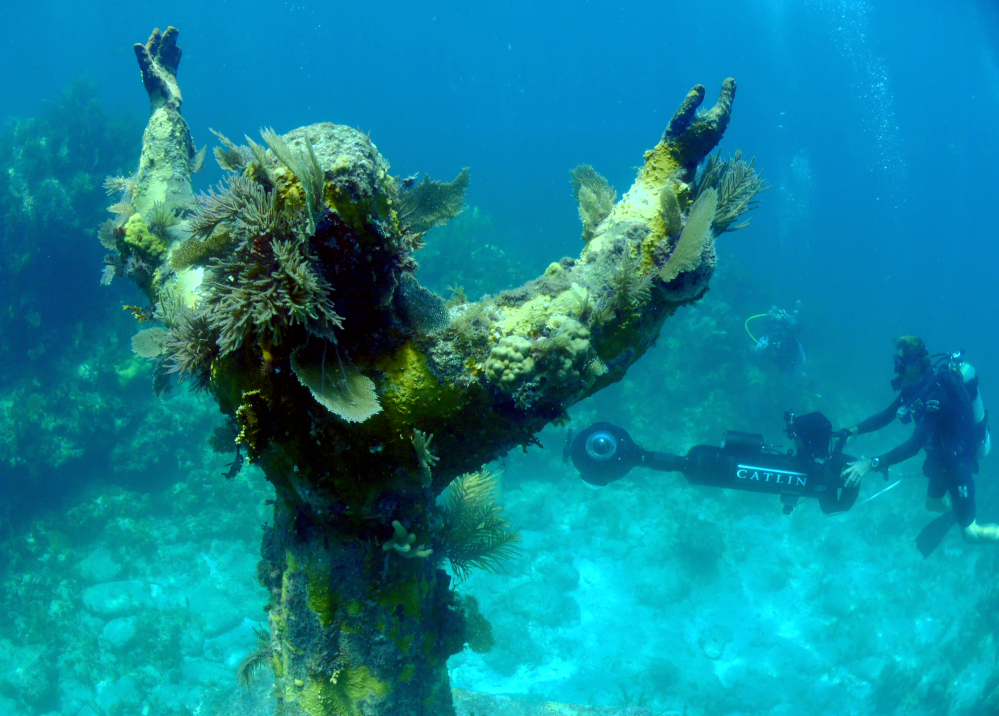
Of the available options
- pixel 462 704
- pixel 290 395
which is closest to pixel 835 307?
pixel 462 704

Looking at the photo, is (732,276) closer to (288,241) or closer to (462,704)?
(462,704)

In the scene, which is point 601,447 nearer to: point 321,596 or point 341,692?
point 341,692

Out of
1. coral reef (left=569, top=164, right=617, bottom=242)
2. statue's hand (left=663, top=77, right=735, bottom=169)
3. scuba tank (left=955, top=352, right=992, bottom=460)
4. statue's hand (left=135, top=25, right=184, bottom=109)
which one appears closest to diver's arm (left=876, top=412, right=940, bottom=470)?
scuba tank (left=955, top=352, right=992, bottom=460)

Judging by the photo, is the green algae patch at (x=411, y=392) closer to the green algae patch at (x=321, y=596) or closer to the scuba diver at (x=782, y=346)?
the green algae patch at (x=321, y=596)

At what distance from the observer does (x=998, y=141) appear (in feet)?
245

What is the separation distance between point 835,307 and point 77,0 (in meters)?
91.4

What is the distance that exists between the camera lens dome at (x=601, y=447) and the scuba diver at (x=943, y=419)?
12.5 feet

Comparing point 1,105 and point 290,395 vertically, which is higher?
point 1,105

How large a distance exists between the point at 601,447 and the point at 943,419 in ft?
19.6

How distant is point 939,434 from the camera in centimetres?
850

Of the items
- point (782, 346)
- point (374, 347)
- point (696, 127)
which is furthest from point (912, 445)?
point (782, 346)

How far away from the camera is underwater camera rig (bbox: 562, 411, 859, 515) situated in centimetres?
753

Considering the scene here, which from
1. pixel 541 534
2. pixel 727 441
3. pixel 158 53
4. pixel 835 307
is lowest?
pixel 727 441

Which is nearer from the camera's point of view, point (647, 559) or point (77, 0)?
point (647, 559)
